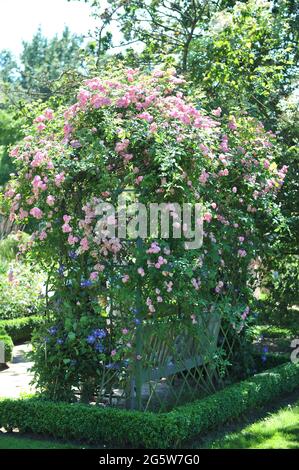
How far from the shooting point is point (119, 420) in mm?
5324

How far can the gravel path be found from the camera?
729 centimetres

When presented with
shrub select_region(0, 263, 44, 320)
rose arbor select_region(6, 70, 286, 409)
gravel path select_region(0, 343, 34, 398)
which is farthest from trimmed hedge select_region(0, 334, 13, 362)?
rose arbor select_region(6, 70, 286, 409)

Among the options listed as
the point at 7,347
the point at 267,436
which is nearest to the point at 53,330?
the point at 267,436

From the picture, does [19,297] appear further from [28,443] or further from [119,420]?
[119,420]

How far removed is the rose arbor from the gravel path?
98 cm

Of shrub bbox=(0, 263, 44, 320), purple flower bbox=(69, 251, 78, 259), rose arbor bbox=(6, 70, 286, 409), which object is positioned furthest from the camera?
shrub bbox=(0, 263, 44, 320)

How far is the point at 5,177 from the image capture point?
A: 27.0 m

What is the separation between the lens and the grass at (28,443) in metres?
5.32

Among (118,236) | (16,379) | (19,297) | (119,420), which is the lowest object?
(16,379)

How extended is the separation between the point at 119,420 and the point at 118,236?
144 centimetres

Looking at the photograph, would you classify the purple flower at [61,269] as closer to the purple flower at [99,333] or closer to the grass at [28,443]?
the purple flower at [99,333]

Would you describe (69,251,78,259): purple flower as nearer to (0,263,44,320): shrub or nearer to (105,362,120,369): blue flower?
(105,362,120,369): blue flower

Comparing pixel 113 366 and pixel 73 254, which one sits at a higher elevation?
pixel 73 254

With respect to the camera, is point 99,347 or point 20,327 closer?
point 99,347
